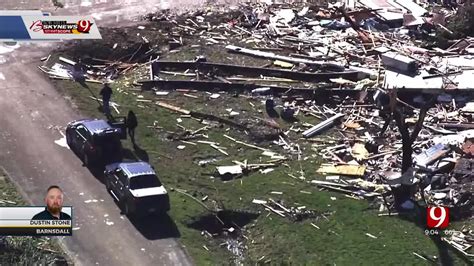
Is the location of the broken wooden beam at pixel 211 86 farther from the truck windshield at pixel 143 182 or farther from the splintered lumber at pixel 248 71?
the truck windshield at pixel 143 182

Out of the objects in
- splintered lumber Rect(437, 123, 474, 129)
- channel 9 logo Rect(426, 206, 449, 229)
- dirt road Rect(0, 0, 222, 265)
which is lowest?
splintered lumber Rect(437, 123, 474, 129)

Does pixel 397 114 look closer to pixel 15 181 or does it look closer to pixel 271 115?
pixel 271 115

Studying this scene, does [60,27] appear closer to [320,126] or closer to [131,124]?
[131,124]

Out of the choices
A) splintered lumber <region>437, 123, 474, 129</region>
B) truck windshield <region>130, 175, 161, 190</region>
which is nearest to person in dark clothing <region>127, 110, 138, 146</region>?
truck windshield <region>130, 175, 161, 190</region>

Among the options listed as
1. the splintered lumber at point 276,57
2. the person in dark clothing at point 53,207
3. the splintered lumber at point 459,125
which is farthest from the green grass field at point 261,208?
the splintered lumber at point 459,125

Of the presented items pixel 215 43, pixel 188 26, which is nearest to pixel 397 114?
pixel 215 43

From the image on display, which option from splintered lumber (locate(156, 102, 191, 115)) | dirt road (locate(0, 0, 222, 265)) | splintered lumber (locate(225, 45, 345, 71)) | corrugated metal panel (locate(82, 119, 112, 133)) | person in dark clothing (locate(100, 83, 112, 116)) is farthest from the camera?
splintered lumber (locate(225, 45, 345, 71))

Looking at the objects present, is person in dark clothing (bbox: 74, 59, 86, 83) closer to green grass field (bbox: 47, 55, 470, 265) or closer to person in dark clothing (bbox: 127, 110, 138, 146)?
green grass field (bbox: 47, 55, 470, 265)
